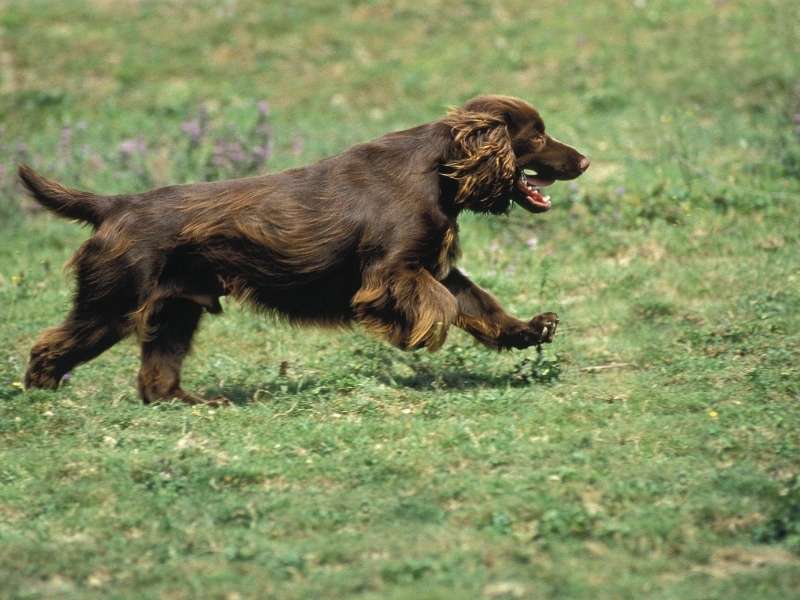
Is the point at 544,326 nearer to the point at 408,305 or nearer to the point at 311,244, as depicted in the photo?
the point at 408,305

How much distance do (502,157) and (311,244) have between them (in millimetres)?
1171

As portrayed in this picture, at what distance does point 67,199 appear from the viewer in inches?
261

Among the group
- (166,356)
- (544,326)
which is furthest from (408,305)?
(166,356)

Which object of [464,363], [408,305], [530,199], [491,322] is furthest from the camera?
[464,363]

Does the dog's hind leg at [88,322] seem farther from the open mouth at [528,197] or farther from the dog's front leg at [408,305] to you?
the open mouth at [528,197]

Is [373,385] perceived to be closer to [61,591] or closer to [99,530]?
[99,530]

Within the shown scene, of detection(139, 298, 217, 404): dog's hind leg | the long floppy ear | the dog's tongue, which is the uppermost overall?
the long floppy ear

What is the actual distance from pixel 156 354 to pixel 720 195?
16.1 ft

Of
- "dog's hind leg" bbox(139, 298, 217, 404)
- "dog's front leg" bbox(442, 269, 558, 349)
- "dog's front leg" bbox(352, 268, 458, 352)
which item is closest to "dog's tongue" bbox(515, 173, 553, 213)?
"dog's front leg" bbox(442, 269, 558, 349)

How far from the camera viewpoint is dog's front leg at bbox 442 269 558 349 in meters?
6.81

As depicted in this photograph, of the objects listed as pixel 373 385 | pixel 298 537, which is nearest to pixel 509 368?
pixel 373 385

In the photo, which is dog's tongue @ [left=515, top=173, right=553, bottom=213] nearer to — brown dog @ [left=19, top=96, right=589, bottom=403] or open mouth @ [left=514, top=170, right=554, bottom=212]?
open mouth @ [left=514, top=170, right=554, bottom=212]

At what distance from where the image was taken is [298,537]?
190 inches

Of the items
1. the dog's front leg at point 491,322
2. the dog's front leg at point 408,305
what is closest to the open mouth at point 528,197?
the dog's front leg at point 491,322
